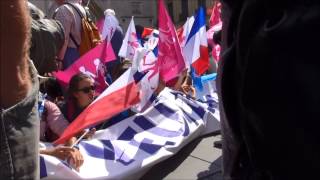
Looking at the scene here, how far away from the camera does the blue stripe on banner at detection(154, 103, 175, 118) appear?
4664 millimetres

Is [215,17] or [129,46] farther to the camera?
[215,17]

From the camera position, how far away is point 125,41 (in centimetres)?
628

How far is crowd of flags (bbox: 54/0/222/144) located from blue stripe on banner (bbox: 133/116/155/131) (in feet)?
0.40

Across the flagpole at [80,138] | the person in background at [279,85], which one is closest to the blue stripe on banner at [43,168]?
the flagpole at [80,138]

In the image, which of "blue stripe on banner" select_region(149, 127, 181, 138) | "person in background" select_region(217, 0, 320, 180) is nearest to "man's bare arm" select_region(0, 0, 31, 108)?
"person in background" select_region(217, 0, 320, 180)

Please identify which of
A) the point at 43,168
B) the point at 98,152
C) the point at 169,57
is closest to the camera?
the point at 43,168

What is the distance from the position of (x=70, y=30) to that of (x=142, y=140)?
5.37ft

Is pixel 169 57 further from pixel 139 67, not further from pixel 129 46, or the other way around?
pixel 129 46

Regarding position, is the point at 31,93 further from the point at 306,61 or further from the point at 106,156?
the point at 106,156

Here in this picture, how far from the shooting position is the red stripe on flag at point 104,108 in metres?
3.72

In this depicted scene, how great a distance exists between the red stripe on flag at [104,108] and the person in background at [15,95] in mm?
2306

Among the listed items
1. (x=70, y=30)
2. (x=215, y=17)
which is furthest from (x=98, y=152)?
(x=215, y=17)

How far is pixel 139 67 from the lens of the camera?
16.1 ft

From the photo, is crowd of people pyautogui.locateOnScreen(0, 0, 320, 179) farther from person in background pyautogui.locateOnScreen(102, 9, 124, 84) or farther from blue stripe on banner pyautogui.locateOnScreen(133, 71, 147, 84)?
person in background pyautogui.locateOnScreen(102, 9, 124, 84)
